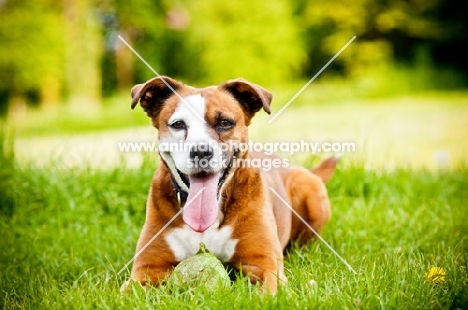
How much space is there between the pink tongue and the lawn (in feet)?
1.37

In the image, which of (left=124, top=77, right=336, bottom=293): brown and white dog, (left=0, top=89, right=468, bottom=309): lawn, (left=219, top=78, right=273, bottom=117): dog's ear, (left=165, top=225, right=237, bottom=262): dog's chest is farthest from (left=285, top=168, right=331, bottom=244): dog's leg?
(left=165, top=225, right=237, bottom=262): dog's chest

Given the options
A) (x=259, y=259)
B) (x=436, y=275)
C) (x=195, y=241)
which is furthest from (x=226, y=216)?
(x=436, y=275)

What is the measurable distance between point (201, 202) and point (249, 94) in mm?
854

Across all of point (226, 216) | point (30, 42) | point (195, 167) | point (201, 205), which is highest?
point (30, 42)

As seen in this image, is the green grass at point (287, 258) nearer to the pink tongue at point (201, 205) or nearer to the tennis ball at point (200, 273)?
the tennis ball at point (200, 273)

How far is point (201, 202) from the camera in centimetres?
341

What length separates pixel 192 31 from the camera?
A: 80.0ft

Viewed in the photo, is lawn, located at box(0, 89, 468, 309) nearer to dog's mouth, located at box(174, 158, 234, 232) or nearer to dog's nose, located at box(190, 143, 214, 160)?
dog's mouth, located at box(174, 158, 234, 232)

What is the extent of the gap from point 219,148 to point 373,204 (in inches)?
104

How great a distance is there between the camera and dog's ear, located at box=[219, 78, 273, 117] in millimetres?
3594

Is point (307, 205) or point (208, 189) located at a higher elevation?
point (208, 189)

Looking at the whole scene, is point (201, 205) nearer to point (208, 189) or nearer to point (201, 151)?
point (208, 189)

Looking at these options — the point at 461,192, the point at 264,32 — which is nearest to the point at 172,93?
the point at 461,192

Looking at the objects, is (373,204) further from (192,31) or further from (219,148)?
(192,31)
